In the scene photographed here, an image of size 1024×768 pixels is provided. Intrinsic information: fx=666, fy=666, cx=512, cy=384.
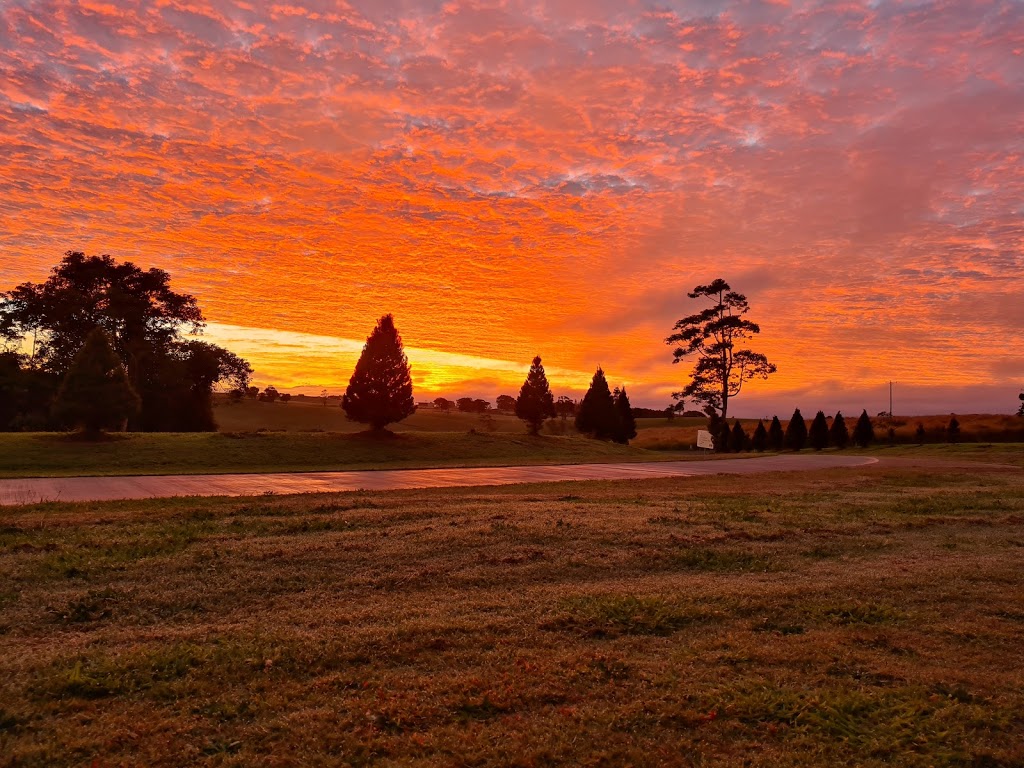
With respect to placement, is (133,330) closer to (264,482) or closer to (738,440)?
(264,482)

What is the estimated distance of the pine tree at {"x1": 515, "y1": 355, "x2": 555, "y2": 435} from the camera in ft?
169

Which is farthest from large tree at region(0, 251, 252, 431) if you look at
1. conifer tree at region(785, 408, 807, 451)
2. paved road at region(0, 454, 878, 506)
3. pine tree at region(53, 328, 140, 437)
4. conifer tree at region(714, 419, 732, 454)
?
conifer tree at region(785, 408, 807, 451)

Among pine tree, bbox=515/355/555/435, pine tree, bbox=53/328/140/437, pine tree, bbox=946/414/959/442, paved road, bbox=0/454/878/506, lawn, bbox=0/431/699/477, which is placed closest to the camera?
paved road, bbox=0/454/878/506

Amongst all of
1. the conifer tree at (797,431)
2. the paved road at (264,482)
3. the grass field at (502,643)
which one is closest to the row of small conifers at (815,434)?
the conifer tree at (797,431)

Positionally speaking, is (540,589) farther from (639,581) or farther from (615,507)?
(615,507)

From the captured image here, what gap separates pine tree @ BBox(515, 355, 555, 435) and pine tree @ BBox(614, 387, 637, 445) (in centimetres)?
1436

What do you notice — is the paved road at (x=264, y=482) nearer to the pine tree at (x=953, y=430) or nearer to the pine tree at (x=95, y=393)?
the pine tree at (x=95, y=393)

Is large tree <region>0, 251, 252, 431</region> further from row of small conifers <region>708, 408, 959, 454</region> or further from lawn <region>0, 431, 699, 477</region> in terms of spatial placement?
row of small conifers <region>708, 408, 959, 454</region>

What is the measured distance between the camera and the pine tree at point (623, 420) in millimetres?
65725

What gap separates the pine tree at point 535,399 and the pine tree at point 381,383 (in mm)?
11673

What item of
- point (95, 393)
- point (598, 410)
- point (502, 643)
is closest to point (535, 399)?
point (598, 410)

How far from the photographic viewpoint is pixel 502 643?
6273 millimetres

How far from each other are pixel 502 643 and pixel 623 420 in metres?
63.2

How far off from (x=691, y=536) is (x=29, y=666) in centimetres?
963
